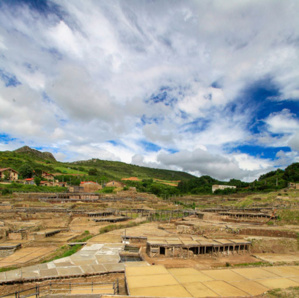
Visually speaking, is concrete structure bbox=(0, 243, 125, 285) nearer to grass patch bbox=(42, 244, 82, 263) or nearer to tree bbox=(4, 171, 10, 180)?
grass patch bbox=(42, 244, 82, 263)

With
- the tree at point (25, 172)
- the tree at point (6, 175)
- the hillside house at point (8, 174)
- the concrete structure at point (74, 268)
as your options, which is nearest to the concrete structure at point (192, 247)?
the concrete structure at point (74, 268)

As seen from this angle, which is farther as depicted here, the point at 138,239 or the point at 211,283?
the point at 138,239

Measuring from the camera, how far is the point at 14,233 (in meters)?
23.5

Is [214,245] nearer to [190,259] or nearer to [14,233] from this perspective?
[190,259]

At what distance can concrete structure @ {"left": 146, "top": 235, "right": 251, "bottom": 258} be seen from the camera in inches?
731

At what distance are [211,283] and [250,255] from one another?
10.3m

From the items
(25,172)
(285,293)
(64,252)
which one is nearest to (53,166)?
(25,172)

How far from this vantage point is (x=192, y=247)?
19188mm

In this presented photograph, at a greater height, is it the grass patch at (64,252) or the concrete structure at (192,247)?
the concrete structure at (192,247)

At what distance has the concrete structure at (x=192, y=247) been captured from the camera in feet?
61.0

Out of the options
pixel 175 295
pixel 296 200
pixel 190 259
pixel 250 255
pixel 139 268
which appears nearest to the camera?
pixel 175 295

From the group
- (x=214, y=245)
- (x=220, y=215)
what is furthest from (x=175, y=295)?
(x=220, y=215)

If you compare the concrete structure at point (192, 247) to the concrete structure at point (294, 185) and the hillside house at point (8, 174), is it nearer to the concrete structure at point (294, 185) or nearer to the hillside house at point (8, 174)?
the concrete structure at point (294, 185)

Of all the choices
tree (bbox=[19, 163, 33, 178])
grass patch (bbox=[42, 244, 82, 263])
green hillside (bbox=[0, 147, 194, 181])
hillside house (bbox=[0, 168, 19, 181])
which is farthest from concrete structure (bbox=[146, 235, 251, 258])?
green hillside (bbox=[0, 147, 194, 181])
